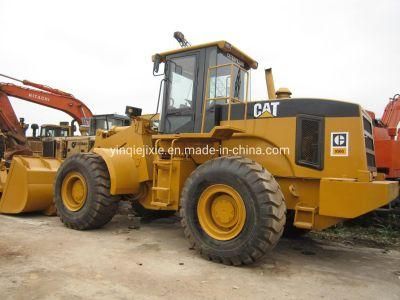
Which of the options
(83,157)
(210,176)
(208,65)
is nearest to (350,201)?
(210,176)

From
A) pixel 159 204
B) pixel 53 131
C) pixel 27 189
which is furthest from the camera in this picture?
pixel 53 131

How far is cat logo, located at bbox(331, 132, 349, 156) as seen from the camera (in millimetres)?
4945

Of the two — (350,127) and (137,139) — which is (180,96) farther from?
(350,127)

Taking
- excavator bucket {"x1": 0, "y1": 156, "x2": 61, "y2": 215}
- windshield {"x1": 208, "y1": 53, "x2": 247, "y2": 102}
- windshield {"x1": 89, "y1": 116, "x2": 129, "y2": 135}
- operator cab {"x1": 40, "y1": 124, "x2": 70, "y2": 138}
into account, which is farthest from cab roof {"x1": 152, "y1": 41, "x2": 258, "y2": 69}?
operator cab {"x1": 40, "y1": 124, "x2": 70, "y2": 138}

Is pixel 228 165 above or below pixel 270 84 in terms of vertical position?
below

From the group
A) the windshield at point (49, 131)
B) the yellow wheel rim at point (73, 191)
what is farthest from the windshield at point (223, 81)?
the windshield at point (49, 131)

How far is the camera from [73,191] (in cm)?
688

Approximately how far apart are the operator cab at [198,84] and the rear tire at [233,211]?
1.09 meters

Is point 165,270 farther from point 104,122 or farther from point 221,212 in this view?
point 104,122

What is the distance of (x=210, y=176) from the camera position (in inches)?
199

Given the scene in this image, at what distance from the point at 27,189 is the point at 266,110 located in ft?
15.6

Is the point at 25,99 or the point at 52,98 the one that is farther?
the point at 52,98

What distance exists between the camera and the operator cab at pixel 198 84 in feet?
19.4

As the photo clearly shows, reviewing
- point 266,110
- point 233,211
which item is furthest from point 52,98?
point 233,211
